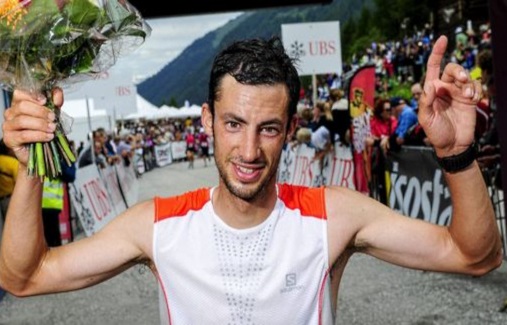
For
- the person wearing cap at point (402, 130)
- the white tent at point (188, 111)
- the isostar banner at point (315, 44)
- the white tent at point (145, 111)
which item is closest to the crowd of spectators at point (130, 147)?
the white tent at point (188, 111)

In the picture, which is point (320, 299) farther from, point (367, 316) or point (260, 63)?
point (367, 316)

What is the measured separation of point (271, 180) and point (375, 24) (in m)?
76.2

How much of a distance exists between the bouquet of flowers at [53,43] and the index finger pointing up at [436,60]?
997 mm

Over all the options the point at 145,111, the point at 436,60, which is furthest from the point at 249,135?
the point at 145,111

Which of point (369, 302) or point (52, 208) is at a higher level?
point (52, 208)

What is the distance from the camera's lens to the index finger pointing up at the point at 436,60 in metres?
2.15

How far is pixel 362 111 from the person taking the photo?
9.84 m

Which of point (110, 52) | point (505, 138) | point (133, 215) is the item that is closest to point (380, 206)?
point (133, 215)

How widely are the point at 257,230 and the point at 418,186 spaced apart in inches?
227

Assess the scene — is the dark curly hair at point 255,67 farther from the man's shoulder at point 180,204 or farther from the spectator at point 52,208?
the spectator at point 52,208

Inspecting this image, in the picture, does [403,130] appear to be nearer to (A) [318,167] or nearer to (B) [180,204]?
(A) [318,167]

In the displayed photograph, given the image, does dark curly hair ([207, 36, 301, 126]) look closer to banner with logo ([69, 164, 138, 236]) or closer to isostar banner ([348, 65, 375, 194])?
isostar banner ([348, 65, 375, 194])

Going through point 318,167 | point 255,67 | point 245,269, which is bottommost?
point 318,167

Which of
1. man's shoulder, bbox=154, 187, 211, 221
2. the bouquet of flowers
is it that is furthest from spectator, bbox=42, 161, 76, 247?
the bouquet of flowers
